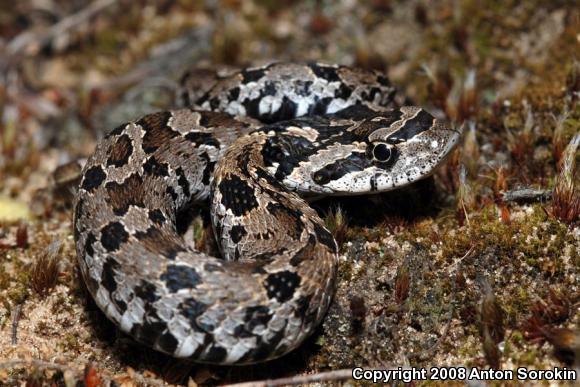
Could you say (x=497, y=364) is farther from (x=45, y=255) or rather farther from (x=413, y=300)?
(x=45, y=255)

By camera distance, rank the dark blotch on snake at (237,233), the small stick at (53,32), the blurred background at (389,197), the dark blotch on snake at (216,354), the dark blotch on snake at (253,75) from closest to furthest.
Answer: the dark blotch on snake at (216,354)
the blurred background at (389,197)
the dark blotch on snake at (237,233)
the dark blotch on snake at (253,75)
the small stick at (53,32)

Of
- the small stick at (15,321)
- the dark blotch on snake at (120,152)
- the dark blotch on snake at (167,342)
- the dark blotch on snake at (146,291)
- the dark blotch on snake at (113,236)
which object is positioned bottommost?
the small stick at (15,321)

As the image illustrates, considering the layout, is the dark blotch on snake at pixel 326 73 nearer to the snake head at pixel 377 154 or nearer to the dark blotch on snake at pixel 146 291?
the snake head at pixel 377 154

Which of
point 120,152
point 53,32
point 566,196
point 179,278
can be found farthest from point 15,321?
point 53,32

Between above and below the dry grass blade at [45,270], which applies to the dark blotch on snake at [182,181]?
above

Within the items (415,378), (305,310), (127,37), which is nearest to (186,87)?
(127,37)

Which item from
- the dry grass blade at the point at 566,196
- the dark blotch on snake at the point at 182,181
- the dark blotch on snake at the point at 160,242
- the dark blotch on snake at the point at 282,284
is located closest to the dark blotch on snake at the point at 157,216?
the dark blotch on snake at the point at 160,242

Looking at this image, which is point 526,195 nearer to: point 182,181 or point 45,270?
point 182,181
